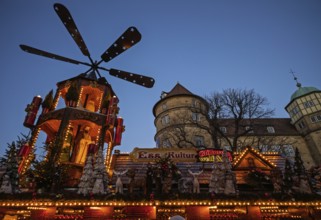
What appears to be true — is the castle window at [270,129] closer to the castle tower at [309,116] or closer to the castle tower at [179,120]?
the castle tower at [309,116]

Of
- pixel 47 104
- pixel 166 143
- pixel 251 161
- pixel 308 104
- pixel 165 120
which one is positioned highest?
pixel 308 104

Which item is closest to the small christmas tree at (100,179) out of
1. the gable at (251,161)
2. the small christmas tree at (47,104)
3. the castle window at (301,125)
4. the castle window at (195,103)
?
the small christmas tree at (47,104)

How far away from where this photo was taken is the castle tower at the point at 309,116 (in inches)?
1421

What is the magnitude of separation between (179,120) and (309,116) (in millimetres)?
26234

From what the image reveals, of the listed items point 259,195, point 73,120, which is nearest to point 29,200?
point 73,120

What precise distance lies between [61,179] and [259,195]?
10729 millimetres

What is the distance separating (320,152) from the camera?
3484 centimetres

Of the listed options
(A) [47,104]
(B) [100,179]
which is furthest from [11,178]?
(A) [47,104]

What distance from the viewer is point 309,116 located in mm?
38406

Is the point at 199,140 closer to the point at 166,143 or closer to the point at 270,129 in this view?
the point at 166,143

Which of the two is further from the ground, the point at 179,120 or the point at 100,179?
the point at 179,120

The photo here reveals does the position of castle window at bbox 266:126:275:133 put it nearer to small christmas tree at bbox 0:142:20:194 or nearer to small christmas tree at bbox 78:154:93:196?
small christmas tree at bbox 78:154:93:196

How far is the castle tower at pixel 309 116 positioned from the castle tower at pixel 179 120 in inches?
792

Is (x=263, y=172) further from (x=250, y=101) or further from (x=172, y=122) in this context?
(x=172, y=122)
